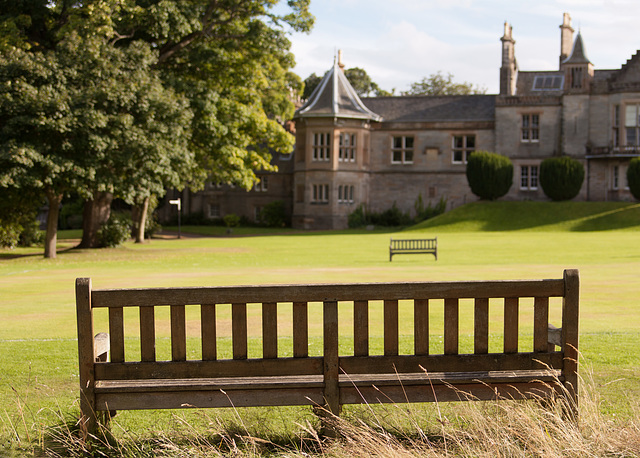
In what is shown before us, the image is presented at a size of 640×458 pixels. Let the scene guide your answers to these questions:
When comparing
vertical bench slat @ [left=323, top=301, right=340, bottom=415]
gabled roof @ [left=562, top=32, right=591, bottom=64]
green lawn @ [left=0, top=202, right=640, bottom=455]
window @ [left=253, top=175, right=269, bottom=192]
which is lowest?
green lawn @ [left=0, top=202, right=640, bottom=455]

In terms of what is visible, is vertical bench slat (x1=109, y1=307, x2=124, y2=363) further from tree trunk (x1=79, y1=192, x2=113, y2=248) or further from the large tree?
tree trunk (x1=79, y1=192, x2=113, y2=248)

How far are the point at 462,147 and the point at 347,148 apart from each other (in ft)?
27.8

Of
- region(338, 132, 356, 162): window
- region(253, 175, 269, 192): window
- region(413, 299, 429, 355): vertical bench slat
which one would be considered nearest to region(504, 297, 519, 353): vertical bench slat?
region(413, 299, 429, 355): vertical bench slat

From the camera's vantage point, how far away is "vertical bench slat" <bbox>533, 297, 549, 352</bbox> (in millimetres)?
5031

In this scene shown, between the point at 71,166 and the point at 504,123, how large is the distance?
1450 inches

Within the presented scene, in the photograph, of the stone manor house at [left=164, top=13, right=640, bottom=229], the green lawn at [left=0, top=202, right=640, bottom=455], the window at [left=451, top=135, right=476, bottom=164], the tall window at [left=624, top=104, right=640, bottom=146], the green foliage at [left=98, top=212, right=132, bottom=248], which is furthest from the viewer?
the window at [left=451, top=135, right=476, bottom=164]

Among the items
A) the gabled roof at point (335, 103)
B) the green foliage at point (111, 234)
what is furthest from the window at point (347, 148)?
the green foliage at point (111, 234)

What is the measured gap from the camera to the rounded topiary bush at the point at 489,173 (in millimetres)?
48062

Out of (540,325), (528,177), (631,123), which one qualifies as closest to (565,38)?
(631,123)

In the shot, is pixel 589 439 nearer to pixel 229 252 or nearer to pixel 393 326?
pixel 393 326

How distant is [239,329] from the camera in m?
4.92

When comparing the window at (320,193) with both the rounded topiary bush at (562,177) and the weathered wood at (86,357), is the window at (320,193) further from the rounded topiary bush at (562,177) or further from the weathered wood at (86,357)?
the weathered wood at (86,357)

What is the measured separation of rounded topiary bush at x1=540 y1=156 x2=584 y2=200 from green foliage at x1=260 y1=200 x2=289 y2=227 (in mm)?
18926

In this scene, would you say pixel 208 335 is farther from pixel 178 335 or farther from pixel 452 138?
pixel 452 138
